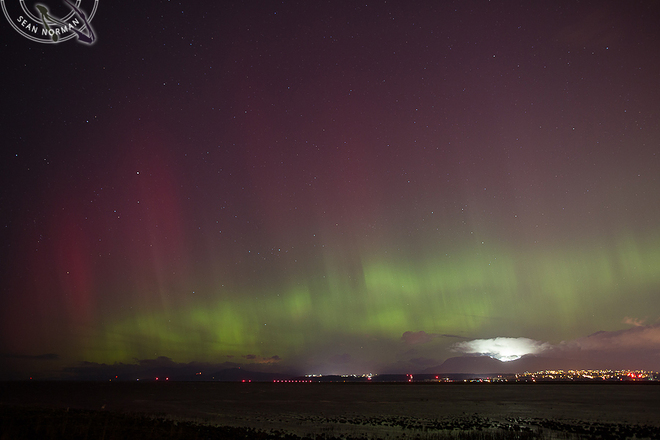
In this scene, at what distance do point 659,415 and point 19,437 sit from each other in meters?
57.1

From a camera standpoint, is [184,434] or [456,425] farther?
[456,425]

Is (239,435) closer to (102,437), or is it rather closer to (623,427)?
(102,437)

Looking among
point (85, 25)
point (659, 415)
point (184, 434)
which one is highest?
point (85, 25)

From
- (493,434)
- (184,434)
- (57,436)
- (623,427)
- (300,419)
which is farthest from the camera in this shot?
(300,419)

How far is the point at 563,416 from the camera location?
4369cm

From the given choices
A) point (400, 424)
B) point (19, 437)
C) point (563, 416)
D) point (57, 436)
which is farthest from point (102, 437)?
point (563, 416)

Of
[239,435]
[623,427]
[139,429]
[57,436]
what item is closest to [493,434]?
[623,427]

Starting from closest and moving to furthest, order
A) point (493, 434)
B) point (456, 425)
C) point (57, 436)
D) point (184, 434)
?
1. point (57, 436)
2. point (184, 434)
3. point (493, 434)
4. point (456, 425)

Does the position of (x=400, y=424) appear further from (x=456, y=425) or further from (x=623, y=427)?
(x=623, y=427)

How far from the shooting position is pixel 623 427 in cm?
3334

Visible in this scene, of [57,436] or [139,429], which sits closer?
[57,436]

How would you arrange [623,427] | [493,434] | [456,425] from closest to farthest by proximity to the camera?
1. [493,434]
2. [623,427]
3. [456,425]

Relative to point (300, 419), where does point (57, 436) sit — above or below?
above

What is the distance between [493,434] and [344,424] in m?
13.6
